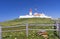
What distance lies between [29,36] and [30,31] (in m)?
1.91

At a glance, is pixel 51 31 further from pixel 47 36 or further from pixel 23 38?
pixel 23 38

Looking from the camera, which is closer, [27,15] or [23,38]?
[23,38]

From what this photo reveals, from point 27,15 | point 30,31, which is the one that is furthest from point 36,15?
point 30,31

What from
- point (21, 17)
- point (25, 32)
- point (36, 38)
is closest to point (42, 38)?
point (36, 38)

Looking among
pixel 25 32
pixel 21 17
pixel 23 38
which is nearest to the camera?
pixel 23 38

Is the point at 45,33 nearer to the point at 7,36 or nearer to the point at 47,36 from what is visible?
the point at 47,36

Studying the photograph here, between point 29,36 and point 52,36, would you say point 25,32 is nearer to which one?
point 29,36

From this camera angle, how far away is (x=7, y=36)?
22297 mm

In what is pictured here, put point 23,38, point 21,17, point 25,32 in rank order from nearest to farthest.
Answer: point 23,38
point 25,32
point 21,17

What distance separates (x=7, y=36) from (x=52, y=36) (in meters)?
4.21

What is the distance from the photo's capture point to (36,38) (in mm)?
21266

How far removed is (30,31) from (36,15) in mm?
33604

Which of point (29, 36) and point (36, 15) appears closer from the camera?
point (29, 36)

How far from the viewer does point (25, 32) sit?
2308cm
